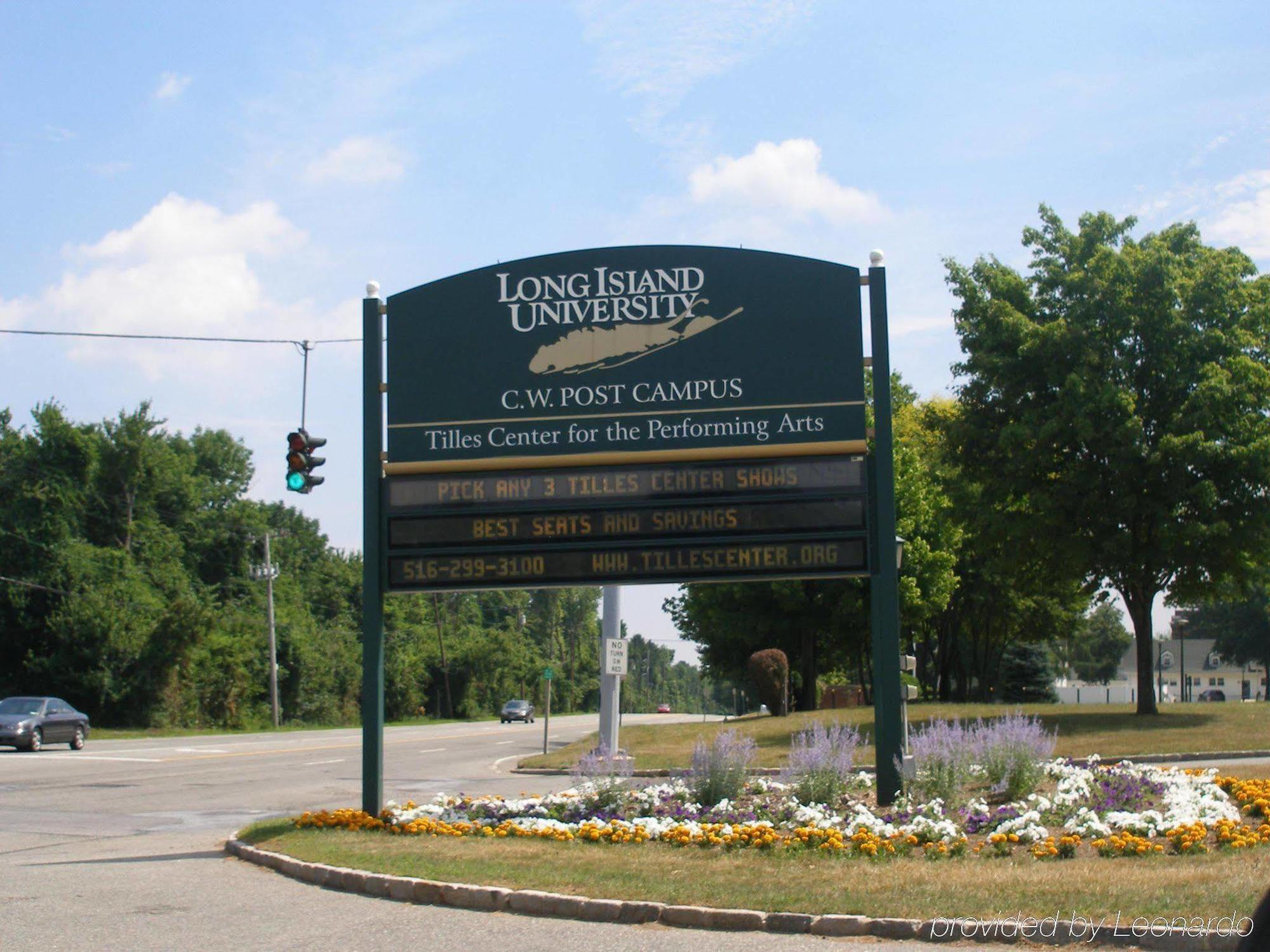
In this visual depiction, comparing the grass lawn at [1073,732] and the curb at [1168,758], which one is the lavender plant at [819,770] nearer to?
the grass lawn at [1073,732]

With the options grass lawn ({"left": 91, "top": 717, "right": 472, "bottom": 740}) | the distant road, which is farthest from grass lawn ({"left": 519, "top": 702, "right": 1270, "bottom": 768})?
grass lawn ({"left": 91, "top": 717, "right": 472, "bottom": 740})

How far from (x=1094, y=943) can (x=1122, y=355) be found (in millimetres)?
23668

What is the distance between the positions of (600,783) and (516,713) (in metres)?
55.7

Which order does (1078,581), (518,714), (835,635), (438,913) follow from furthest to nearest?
(518,714) → (835,635) → (1078,581) → (438,913)

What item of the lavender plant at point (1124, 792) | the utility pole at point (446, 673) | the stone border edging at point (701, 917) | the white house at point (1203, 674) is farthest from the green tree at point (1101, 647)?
the stone border edging at point (701, 917)

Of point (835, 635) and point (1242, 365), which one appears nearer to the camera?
point (1242, 365)

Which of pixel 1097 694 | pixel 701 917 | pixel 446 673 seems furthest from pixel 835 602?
pixel 446 673

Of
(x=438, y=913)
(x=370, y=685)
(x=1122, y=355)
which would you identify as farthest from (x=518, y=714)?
(x=438, y=913)

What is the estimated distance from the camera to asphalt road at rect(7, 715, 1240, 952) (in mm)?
8242

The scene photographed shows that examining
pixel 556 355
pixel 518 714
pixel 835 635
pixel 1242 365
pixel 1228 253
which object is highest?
pixel 1228 253

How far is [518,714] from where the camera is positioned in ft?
224

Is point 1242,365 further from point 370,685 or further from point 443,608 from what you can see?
point 443,608

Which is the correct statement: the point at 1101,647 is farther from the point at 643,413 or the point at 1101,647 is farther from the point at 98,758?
the point at 643,413

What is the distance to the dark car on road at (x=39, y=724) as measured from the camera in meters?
30.2
